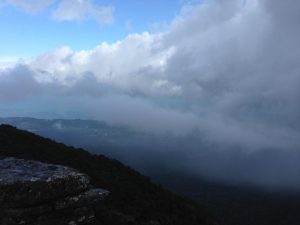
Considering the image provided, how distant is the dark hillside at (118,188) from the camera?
4439 cm

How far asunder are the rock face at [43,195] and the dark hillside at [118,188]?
12420 millimetres

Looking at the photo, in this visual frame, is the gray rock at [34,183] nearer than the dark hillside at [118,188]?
Yes

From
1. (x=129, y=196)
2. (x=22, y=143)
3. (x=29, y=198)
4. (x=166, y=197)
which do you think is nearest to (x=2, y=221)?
(x=29, y=198)

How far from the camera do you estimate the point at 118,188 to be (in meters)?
57.6

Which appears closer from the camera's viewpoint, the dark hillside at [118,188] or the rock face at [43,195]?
the rock face at [43,195]

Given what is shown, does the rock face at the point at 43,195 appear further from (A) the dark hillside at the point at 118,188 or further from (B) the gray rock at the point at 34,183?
(A) the dark hillside at the point at 118,188

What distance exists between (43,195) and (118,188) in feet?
122

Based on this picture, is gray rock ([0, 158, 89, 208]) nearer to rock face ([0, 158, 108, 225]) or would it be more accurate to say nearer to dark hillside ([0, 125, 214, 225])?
rock face ([0, 158, 108, 225])

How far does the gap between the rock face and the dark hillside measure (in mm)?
12420

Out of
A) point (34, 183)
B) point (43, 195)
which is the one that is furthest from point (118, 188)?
point (34, 183)

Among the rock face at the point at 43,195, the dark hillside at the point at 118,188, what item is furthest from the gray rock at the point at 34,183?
the dark hillside at the point at 118,188

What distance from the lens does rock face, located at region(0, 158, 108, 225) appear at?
2014 centimetres

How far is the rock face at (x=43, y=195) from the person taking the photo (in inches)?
793

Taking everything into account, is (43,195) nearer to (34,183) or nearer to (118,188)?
(34,183)
